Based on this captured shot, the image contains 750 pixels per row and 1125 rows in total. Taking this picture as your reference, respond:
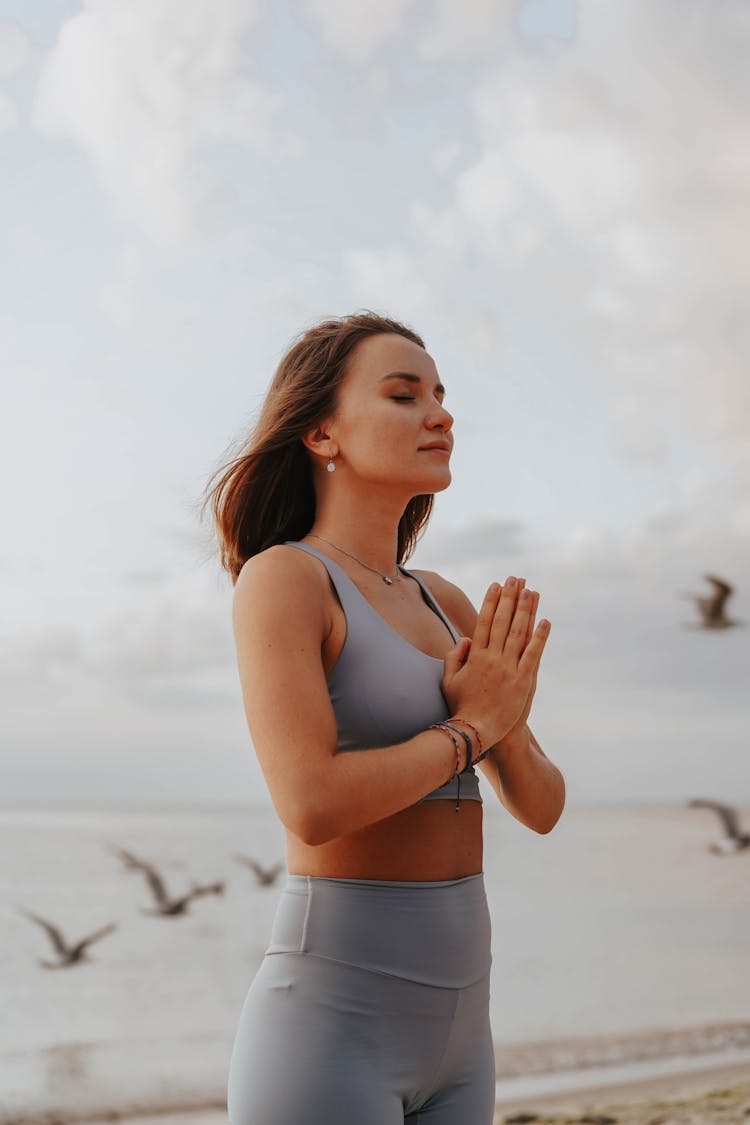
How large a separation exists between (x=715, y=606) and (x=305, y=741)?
37.2 ft

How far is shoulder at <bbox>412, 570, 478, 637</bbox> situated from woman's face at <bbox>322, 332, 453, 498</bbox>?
0.75ft

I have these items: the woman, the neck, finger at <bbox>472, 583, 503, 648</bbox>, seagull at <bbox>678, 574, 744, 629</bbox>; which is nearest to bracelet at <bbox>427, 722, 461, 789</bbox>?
the woman

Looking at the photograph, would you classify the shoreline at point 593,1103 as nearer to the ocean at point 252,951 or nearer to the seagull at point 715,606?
the ocean at point 252,951

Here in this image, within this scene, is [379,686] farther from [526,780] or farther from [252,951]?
[252,951]

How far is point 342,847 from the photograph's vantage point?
1.46m

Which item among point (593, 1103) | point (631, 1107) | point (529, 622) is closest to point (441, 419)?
point (529, 622)

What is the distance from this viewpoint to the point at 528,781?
1.63 metres

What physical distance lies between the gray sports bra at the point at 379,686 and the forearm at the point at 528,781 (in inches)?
2.8

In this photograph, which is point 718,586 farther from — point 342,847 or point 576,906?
point 342,847

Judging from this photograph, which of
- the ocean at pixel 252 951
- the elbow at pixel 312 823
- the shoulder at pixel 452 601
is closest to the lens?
the elbow at pixel 312 823

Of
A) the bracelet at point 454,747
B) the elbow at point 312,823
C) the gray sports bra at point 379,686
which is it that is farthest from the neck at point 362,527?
the elbow at point 312,823

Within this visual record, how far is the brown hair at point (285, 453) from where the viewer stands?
5.52 feet

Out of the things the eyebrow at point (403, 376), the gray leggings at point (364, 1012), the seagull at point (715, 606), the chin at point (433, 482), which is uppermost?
the seagull at point (715, 606)

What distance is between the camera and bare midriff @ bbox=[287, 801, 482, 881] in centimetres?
145
